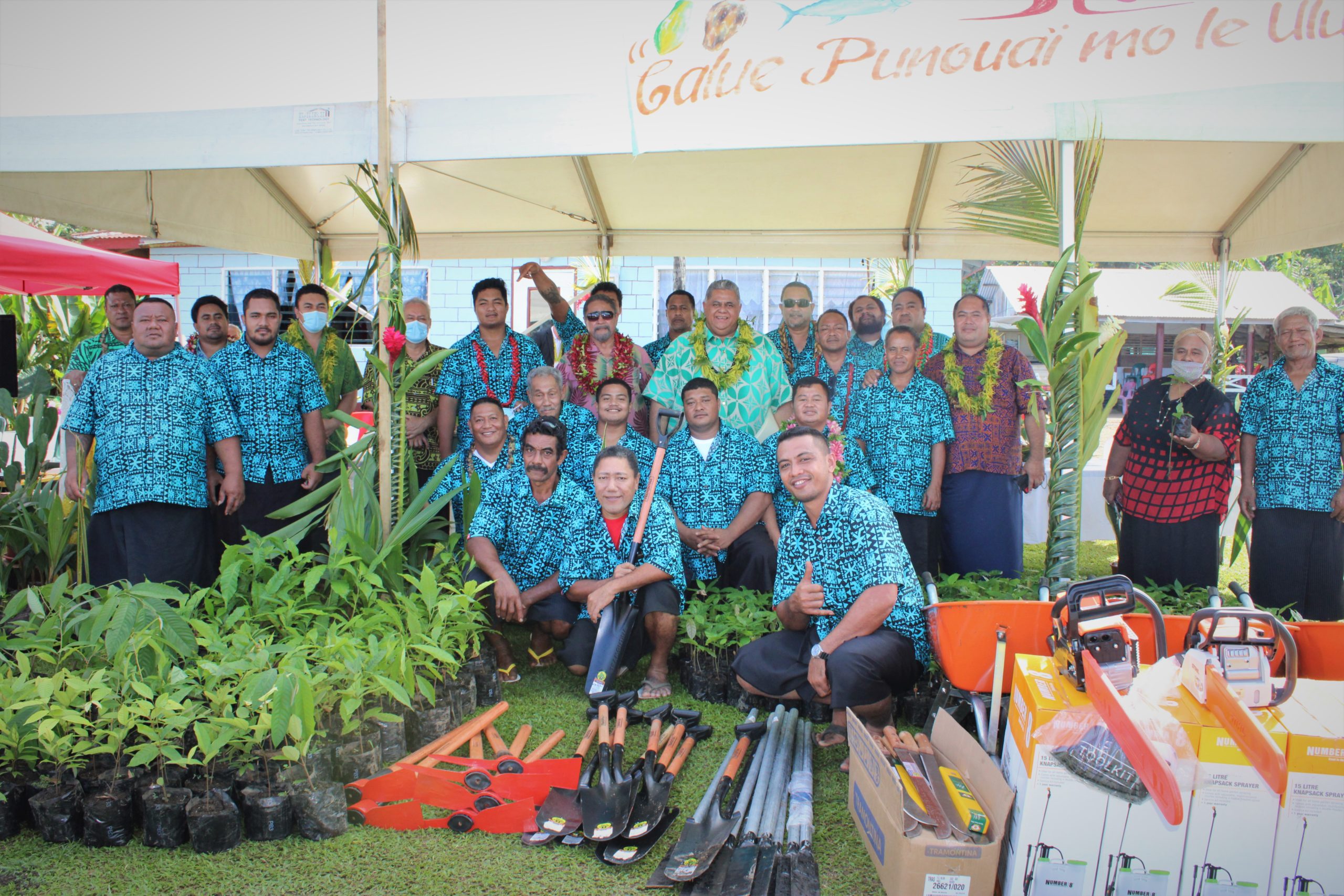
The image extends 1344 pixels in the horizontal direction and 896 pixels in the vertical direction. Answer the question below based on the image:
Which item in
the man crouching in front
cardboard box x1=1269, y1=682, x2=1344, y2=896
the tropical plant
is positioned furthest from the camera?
the tropical plant

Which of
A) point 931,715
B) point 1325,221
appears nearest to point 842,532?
point 931,715

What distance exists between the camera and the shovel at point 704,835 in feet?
7.39

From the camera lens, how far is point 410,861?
2426 millimetres

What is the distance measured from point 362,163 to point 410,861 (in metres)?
2.87

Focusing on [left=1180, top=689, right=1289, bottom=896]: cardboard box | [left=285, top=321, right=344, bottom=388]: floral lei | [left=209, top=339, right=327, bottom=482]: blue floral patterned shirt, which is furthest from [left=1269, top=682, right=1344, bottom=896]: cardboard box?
[left=285, top=321, right=344, bottom=388]: floral lei

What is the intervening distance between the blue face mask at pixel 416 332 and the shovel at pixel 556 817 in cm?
319

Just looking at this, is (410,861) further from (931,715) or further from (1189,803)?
(1189,803)

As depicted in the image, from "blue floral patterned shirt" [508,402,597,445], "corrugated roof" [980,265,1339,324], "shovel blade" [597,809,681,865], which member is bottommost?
"shovel blade" [597,809,681,865]

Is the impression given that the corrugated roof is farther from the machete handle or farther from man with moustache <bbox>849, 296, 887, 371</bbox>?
the machete handle

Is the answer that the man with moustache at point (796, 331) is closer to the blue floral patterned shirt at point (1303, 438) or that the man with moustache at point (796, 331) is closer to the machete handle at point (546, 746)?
the blue floral patterned shirt at point (1303, 438)

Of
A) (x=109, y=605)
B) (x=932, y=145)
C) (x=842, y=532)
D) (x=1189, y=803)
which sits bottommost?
(x=1189, y=803)

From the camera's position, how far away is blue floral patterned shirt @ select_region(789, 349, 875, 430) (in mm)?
4699

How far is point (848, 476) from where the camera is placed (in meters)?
4.32

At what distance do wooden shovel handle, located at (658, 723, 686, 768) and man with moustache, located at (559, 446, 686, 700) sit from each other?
1.72ft
